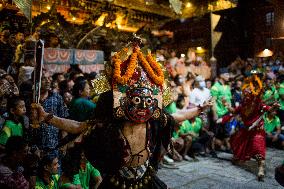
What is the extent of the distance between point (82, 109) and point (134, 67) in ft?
7.02

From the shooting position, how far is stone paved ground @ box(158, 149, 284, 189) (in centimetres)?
641

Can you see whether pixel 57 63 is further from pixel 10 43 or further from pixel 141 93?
pixel 141 93

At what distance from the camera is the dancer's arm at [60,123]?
2.98 metres

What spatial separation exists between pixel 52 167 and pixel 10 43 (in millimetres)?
7887

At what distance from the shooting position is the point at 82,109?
5.19 metres

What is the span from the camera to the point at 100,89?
3332 mm

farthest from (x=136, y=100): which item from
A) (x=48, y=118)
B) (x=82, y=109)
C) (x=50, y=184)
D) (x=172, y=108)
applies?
(x=172, y=108)

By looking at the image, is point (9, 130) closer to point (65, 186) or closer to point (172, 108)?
point (65, 186)

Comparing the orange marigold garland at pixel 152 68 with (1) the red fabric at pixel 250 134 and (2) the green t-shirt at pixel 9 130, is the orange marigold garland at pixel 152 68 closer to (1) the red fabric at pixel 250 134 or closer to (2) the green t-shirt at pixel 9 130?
(2) the green t-shirt at pixel 9 130

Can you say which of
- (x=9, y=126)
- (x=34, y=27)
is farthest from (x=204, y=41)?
(x=9, y=126)

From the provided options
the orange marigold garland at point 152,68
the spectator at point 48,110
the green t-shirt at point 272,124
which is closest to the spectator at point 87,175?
the spectator at point 48,110

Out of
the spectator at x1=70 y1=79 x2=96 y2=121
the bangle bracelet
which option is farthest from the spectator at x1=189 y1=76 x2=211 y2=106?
the bangle bracelet

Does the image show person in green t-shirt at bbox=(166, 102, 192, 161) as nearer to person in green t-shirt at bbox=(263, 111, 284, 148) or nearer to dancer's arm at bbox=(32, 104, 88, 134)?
person in green t-shirt at bbox=(263, 111, 284, 148)

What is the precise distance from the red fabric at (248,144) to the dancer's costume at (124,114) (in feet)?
14.0
